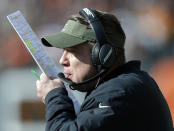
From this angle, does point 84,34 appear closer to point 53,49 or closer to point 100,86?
point 100,86

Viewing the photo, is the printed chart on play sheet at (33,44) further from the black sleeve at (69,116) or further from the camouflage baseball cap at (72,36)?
the black sleeve at (69,116)

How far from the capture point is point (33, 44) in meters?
1.93

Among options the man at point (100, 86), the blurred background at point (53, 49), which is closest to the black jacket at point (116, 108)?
the man at point (100, 86)

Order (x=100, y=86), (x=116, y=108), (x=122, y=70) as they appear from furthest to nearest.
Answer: (x=122, y=70)
(x=100, y=86)
(x=116, y=108)

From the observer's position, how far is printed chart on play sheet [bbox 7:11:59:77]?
1.91 meters

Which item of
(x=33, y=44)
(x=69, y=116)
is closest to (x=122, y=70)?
(x=69, y=116)

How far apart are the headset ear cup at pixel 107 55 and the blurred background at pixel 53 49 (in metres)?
2.52

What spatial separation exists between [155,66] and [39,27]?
1.41 meters

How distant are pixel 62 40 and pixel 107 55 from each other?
0.21 metres

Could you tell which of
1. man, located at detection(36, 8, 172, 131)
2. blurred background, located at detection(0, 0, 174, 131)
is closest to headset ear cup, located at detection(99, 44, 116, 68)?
man, located at detection(36, 8, 172, 131)

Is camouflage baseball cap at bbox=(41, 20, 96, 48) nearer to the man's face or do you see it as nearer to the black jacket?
the man's face

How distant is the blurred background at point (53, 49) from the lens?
4543 mm

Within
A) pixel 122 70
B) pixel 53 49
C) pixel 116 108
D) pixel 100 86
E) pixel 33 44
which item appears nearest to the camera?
pixel 116 108

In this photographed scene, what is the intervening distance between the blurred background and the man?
247 cm
